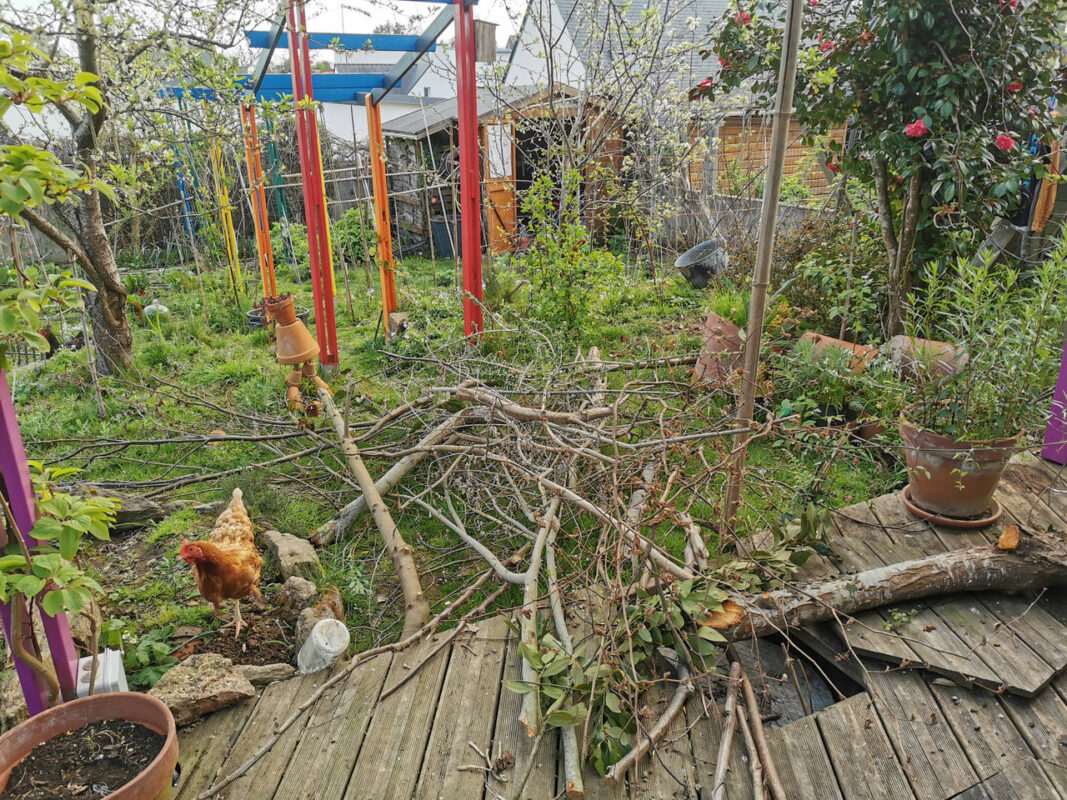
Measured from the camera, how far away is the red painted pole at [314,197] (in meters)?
5.35

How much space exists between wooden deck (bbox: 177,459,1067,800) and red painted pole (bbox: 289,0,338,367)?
368 cm

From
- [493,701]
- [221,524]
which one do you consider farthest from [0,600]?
[493,701]

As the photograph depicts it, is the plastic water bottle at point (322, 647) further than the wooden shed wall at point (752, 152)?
No

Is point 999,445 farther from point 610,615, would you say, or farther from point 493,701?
point 493,701

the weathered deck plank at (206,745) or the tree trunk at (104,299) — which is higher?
the tree trunk at (104,299)

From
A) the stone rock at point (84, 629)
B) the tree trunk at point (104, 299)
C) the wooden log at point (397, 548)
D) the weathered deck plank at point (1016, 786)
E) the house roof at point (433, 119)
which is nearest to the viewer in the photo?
the weathered deck plank at point (1016, 786)

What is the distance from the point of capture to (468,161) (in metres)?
5.20

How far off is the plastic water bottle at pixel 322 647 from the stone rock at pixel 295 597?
1.14 feet

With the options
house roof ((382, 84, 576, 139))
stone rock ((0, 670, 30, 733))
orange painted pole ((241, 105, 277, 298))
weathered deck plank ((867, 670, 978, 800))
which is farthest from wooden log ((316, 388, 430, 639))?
house roof ((382, 84, 576, 139))

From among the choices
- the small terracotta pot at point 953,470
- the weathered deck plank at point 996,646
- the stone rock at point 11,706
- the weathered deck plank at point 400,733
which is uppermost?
the small terracotta pot at point 953,470

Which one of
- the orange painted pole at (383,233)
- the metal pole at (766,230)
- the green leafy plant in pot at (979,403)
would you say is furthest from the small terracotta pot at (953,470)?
the orange painted pole at (383,233)

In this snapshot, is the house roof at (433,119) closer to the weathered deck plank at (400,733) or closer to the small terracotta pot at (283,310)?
the small terracotta pot at (283,310)

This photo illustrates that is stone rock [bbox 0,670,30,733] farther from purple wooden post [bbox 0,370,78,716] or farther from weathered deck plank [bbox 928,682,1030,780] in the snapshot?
weathered deck plank [bbox 928,682,1030,780]

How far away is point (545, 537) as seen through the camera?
9.89ft
